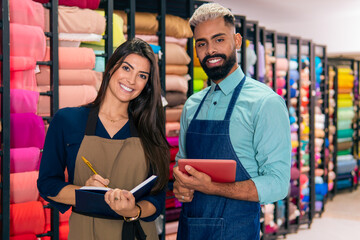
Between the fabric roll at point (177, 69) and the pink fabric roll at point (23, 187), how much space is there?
1441mm

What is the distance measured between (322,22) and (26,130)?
19.7 feet

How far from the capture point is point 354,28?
285 inches

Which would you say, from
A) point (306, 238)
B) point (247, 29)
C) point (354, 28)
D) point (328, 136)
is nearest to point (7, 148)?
point (247, 29)

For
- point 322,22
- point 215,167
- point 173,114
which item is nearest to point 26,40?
point 173,114

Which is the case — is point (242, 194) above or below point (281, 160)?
below

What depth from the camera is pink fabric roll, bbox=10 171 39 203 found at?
2855 mm

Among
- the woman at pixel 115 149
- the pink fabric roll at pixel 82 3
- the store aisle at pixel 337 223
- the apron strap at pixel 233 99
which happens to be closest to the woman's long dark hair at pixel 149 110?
the woman at pixel 115 149

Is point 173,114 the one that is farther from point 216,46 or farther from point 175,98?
point 216,46

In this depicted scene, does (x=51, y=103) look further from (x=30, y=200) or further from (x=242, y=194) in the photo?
(x=242, y=194)

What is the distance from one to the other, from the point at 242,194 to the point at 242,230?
0.61ft

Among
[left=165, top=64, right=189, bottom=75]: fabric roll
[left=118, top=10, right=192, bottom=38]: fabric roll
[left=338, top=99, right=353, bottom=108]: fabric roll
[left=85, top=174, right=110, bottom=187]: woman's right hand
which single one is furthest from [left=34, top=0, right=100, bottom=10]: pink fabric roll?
[left=338, top=99, right=353, bottom=108]: fabric roll

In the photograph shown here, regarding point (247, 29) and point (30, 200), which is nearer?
point (30, 200)

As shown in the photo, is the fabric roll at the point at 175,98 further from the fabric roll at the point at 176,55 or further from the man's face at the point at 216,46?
the man's face at the point at 216,46

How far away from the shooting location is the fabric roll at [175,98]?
3.71 m
